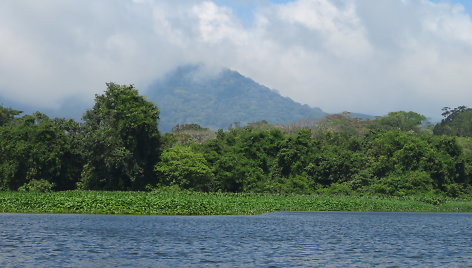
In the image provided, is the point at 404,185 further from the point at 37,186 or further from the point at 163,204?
the point at 37,186

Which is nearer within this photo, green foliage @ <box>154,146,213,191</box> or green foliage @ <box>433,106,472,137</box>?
green foliage @ <box>154,146,213,191</box>

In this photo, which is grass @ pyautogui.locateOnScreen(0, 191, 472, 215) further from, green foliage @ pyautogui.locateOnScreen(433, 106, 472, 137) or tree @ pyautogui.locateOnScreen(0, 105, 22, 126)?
green foliage @ pyautogui.locateOnScreen(433, 106, 472, 137)

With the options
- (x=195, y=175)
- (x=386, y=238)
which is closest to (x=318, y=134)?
(x=195, y=175)

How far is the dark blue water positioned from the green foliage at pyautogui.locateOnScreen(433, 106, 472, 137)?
108m

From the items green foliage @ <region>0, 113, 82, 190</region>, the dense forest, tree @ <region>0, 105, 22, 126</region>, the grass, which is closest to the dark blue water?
the grass

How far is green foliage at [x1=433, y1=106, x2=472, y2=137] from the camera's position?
14238 centimetres

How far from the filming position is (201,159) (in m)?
84.5

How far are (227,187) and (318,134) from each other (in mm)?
29885

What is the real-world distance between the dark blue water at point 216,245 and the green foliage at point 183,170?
125 feet

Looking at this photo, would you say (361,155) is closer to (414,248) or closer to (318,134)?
(318,134)

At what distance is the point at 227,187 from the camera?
8838 cm

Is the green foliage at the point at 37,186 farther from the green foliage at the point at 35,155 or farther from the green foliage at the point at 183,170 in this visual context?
the green foliage at the point at 183,170

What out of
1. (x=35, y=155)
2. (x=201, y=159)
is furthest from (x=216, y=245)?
(x=201, y=159)

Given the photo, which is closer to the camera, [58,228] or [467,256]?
[467,256]
